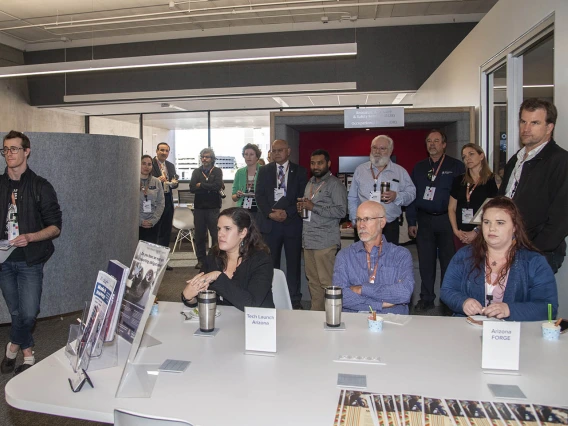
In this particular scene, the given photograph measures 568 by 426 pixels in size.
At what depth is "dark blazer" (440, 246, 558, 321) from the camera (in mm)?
2129

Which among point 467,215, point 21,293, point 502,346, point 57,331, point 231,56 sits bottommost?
point 57,331

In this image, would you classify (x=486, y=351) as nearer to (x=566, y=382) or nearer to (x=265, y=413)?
(x=566, y=382)

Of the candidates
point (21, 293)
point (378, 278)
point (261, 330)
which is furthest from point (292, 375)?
point (21, 293)

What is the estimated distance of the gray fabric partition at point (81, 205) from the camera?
4.25m

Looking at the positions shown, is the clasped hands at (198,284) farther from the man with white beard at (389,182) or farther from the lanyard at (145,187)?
the lanyard at (145,187)

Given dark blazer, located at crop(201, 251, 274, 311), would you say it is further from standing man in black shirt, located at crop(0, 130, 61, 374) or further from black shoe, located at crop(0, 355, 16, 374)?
black shoe, located at crop(0, 355, 16, 374)

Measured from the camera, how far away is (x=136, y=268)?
1833 millimetres

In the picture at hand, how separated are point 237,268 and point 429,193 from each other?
2.51 meters

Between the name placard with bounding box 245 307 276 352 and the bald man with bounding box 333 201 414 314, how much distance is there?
874 millimetres

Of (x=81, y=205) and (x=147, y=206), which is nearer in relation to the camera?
(x=81, y=205)

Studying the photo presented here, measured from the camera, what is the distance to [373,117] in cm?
510

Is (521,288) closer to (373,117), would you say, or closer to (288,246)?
(288,246)

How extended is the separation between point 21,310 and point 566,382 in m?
3.02

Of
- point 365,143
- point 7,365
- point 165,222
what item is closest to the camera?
point 7,365
